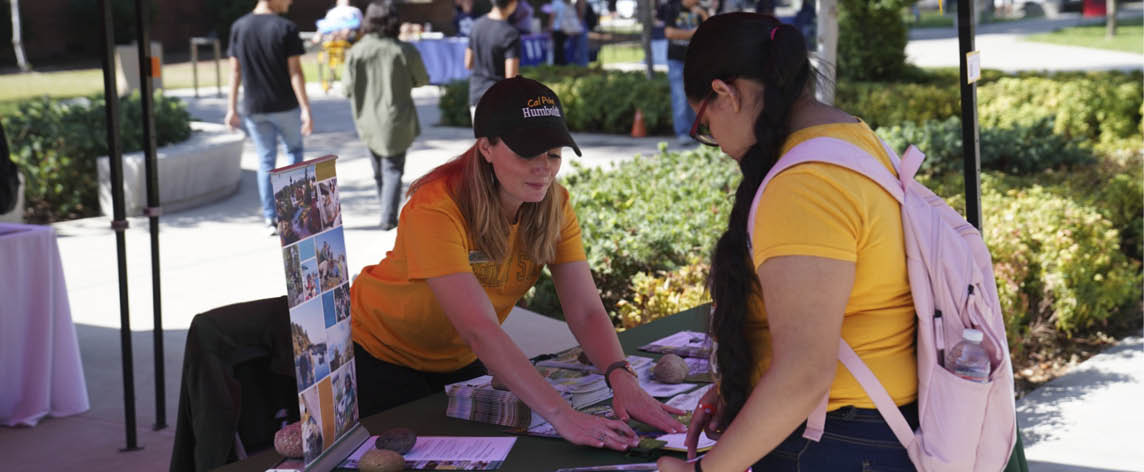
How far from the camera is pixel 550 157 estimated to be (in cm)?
269

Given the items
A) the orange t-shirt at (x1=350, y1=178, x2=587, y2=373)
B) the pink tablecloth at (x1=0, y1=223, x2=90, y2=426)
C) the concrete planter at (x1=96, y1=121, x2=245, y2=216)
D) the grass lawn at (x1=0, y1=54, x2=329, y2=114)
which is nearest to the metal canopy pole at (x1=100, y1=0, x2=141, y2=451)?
the pink tablecloth at (x1=0, y1=223, x2=90, y2=426)

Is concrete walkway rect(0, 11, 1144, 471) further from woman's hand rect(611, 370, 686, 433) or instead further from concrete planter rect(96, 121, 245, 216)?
woman's hand rect(611, 370, 686, 433)

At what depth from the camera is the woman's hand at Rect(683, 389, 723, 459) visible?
82.5 inches

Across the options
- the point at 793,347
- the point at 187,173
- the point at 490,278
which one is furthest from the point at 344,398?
the point at 187,173

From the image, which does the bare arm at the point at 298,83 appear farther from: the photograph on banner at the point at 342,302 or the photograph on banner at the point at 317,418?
the photograph on banner at the point at 317,418

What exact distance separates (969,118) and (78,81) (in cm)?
2231

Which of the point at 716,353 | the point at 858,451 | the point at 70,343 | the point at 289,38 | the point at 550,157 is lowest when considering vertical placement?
the point at 70,343

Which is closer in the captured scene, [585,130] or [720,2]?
[720,2]

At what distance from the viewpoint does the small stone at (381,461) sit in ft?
7.45

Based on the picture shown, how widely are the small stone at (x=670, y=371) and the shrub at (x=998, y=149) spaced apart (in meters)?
5.20

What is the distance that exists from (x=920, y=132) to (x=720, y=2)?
3.01 meters

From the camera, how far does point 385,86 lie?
789 cm

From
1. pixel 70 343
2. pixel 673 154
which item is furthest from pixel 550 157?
pixel 673 154

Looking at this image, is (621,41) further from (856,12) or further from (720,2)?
(720,2)
